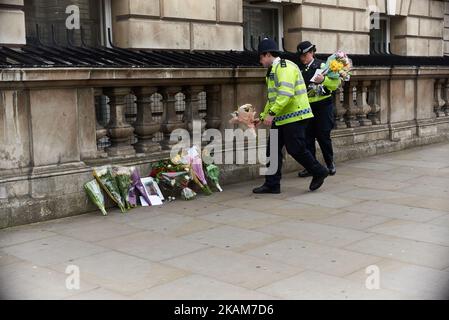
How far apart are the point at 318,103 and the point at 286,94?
1456 millimetres

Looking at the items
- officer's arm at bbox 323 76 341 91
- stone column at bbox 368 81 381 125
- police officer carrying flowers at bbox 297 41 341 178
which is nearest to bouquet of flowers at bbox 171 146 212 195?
police officer carrying flowers at bbox 297 41 341 178

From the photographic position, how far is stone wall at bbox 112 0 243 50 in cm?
937

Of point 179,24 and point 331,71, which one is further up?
point 179,24

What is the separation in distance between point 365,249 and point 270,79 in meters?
2.78

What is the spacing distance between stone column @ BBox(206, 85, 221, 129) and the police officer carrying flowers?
47.8 inches

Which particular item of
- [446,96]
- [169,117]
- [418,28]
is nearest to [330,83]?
[169,117]

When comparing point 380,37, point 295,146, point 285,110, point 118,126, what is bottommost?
point 295,146

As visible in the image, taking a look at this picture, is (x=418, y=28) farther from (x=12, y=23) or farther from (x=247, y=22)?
(x=12, y=23)

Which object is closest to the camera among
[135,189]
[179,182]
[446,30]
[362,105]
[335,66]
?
[135,189]

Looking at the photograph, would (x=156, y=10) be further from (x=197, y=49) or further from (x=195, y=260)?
(x=195, y=260)

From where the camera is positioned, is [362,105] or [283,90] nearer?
[283,90]

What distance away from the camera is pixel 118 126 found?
707cm

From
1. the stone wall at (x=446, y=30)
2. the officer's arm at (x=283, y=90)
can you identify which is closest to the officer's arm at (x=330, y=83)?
the officer's arm at (x=283, y=90)

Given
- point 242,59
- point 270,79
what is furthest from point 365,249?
point 242,59
